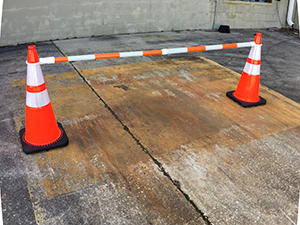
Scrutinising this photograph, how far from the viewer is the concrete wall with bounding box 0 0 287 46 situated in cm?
642

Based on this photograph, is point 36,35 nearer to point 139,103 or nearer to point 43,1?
point 43,1

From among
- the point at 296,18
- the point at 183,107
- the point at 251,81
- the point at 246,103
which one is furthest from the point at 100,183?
the point at 296,18

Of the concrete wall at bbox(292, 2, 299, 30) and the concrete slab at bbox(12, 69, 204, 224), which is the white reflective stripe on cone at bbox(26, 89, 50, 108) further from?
the concrete wall at bbox(292, 2, 299, 30)

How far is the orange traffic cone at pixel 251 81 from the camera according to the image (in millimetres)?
3973

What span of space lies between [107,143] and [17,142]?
1061mm

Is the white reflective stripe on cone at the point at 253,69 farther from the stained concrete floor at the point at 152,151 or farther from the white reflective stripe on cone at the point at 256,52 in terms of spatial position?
the stained concrete floor at the point at 152,151

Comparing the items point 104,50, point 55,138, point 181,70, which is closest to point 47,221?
point 55,138

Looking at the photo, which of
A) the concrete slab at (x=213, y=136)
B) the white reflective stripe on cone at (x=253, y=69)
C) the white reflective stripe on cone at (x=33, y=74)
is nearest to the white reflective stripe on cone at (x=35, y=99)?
the white reflective stripe on cone at (x=33, y=74)

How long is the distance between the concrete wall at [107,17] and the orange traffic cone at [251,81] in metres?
4.82

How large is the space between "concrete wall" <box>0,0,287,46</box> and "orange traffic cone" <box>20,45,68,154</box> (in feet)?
14.5

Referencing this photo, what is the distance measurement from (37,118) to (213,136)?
2136mm

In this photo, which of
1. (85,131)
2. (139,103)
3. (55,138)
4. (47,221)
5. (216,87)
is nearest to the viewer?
(47,221)

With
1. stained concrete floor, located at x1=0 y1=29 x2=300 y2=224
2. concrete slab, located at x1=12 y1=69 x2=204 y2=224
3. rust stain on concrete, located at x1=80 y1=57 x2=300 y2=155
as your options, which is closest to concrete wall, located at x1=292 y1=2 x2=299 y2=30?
stained concrete floor, located at x1=0 y1=29 x2=300 y2=224

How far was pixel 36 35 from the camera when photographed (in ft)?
22.1
